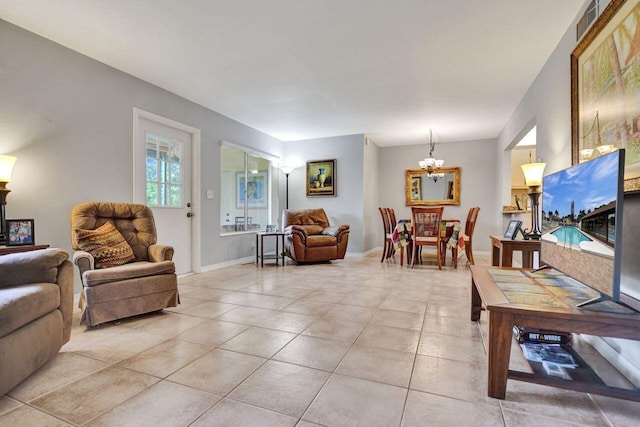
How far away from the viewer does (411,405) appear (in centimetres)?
133

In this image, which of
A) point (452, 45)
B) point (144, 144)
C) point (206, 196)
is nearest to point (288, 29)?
point (452, 45)

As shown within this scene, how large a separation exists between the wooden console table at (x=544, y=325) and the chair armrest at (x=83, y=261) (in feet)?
8.94

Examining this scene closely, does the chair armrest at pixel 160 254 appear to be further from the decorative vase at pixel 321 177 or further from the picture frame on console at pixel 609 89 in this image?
the decorative vase at pixel 321 177

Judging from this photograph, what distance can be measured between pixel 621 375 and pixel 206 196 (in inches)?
176

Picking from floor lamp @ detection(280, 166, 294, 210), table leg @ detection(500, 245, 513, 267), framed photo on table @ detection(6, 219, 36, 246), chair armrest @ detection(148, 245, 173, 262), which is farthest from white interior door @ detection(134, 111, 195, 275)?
table leg @ detection(500, 245, 513, 267)

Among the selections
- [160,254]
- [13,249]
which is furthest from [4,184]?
[160,254]

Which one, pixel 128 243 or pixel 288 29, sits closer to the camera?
pixel 288 29

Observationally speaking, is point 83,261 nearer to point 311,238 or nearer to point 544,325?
point 544,325

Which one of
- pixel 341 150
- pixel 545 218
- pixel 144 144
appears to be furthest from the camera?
pixel 341 150

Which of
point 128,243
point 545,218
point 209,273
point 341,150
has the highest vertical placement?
point 341,150

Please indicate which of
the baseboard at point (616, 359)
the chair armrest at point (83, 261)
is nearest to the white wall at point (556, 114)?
the baseboard at point (616, 359)

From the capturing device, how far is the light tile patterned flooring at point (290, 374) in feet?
4.13

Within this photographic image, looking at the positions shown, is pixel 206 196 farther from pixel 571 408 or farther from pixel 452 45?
pixel 571 408

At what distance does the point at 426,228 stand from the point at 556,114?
256 cm
